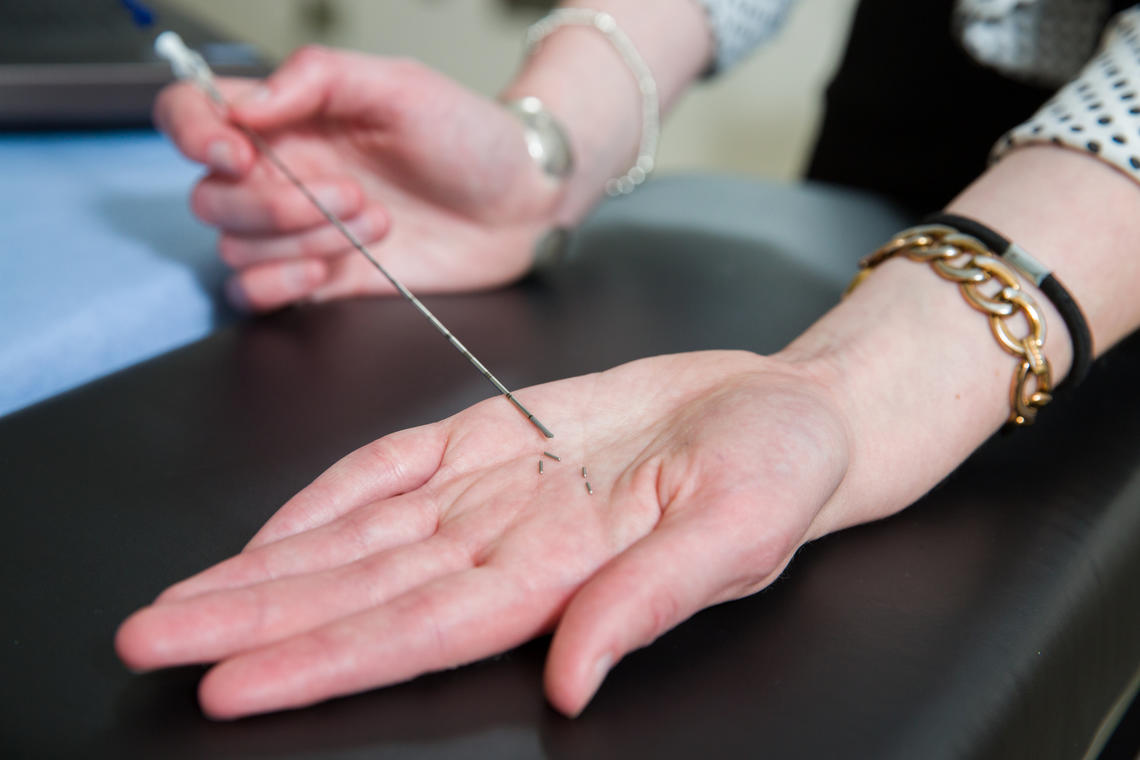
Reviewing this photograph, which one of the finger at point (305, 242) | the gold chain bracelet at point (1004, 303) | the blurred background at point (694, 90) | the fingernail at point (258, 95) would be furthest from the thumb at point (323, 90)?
the blurred background at point (694, 90)

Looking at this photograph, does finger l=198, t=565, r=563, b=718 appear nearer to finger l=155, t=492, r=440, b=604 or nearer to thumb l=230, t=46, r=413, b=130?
finger l=155, t=492, r=440, b=604

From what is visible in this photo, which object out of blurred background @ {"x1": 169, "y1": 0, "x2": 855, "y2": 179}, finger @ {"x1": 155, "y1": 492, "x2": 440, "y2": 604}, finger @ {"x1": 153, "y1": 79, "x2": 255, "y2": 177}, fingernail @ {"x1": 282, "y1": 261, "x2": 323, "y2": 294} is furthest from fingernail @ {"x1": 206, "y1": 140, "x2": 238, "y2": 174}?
blurred background @ {"x1": 169, "y1": 0, "x2": 855, "y2": 179}

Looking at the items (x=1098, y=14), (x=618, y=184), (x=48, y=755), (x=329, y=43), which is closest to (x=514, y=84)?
(x=618, y=184)

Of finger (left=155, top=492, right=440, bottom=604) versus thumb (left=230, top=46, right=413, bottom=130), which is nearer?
finger (left=155, top=492, right=440, bottom=604)

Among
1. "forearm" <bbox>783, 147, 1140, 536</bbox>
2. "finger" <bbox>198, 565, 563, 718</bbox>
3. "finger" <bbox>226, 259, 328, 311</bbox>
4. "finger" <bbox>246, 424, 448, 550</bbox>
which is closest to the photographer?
"finger" <bbox>198, 565, 563, 718</bbox>

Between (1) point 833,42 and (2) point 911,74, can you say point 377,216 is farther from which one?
(1) point 833,42

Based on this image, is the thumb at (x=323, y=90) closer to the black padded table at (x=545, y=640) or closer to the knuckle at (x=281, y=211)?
the knuckle at (x=281, y=211)

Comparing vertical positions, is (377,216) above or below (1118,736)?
above

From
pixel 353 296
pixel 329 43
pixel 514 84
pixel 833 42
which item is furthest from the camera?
pixel 329 43
